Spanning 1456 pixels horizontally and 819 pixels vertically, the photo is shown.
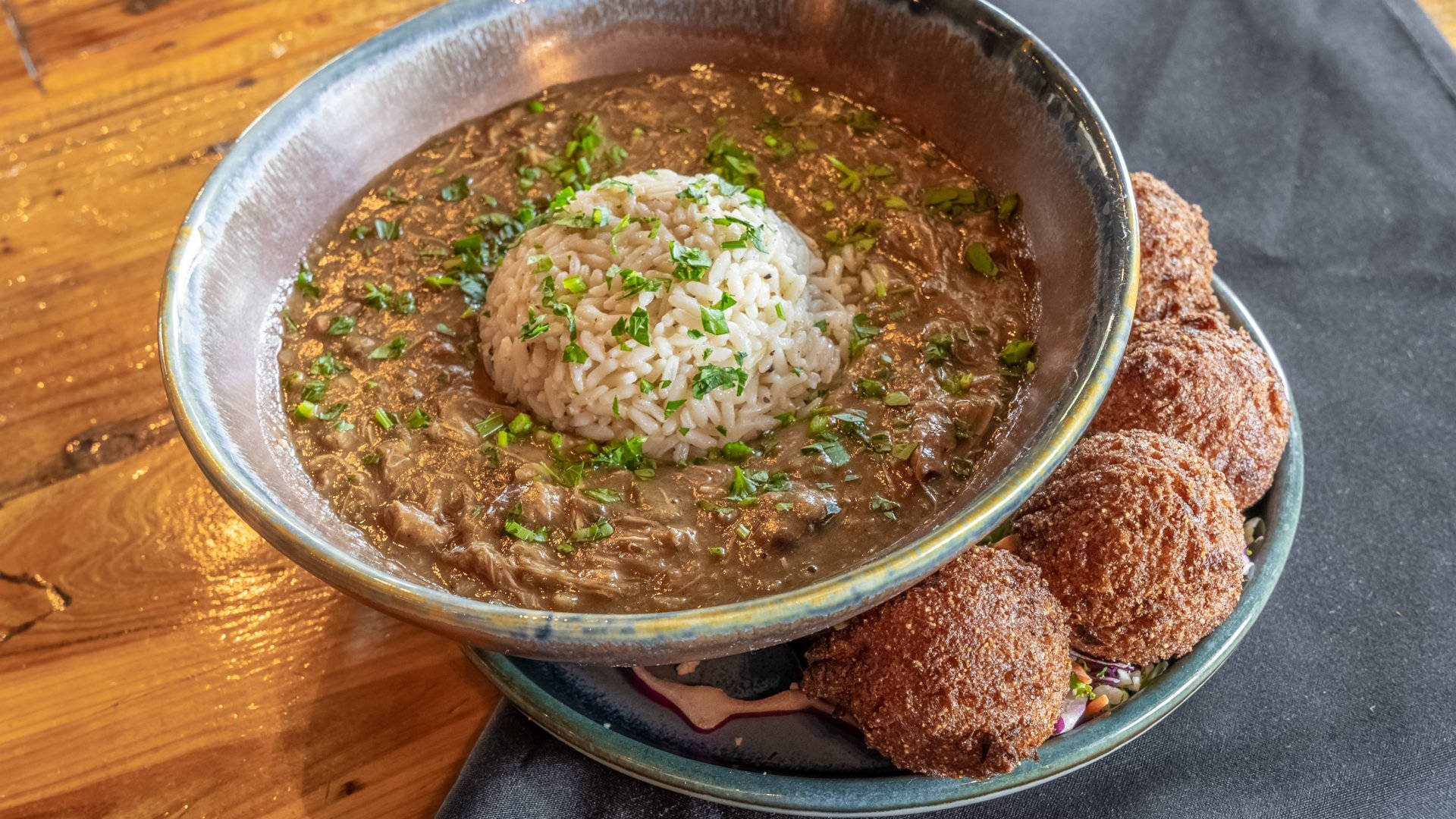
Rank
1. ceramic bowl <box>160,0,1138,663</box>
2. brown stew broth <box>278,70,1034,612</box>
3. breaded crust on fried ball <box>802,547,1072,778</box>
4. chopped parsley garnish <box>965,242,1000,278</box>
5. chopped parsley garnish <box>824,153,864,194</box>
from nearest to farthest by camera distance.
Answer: ceramic bowl <box>160,0,1138,663</box> < breaded crust on fried ball <box>802,547,1072,778</box> < brown stew broth <box>278,70,1034,612</box> < chopped parsley garnish <box>965,242,1000,278</box> < chopped parsley garnish <box>824,153,864,194</box>

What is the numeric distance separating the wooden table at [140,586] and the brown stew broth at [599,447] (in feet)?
1.45

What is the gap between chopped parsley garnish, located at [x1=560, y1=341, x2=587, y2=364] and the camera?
2396mm

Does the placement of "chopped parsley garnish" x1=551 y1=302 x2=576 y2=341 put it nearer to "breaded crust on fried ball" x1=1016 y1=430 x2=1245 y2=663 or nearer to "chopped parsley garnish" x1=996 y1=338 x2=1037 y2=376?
"chopped parsley garnish" x1=996 y1=338 x2=1037 y2=376

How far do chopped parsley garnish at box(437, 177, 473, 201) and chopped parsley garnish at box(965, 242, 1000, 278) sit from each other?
1.41 m

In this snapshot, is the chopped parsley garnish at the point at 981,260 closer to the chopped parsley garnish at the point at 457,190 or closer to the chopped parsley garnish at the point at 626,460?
the chopped parsley garnish at the point at 626,460

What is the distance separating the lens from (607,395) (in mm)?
2373

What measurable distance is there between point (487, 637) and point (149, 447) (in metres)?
1.66

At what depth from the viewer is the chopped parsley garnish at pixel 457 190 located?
2.85 meters

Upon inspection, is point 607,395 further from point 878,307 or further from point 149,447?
point 149,447

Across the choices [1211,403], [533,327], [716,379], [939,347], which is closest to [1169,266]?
[1211,403]

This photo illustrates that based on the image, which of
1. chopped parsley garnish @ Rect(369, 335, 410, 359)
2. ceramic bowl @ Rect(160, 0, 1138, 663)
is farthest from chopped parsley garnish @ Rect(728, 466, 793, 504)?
chopped parsley garnish @ Rect(369, 335, 410, 359)

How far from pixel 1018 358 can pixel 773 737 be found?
1.01 m

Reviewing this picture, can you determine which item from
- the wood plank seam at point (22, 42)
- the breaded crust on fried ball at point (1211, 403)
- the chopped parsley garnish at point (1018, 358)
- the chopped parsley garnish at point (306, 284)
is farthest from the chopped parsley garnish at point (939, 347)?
the wood plank seam at point (22, 42)

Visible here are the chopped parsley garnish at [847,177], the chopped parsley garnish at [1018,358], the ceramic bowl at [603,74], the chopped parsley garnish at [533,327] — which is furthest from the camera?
the chopped parsley garnish at [847,177]
